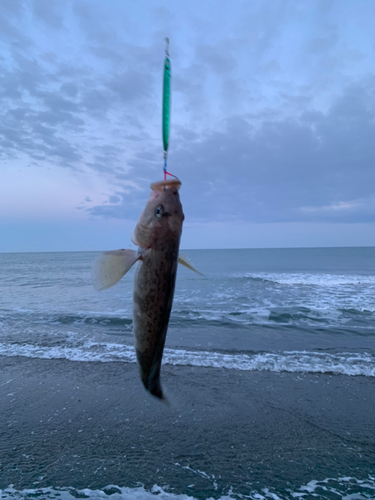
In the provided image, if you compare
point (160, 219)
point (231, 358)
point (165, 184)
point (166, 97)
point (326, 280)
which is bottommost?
point (231, 358)

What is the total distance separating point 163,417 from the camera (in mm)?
6141

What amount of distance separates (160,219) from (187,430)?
4829 millimetres

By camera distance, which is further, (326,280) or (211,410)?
(326,280)

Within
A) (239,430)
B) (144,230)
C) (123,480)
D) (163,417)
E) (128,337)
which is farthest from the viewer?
(128,337)

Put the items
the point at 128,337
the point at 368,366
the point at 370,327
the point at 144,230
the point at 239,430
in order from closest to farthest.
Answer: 1. the point at 144,230
2. the point at 239,430
3. the point at 368,366
4. the point at 128,337
5. the point at 370,327

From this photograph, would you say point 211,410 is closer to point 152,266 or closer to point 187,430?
point 187,430

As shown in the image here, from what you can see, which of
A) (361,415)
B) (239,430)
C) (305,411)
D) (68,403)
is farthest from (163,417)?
(361,415)

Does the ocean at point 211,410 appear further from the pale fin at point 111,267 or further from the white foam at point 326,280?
the white foam at point 326,280

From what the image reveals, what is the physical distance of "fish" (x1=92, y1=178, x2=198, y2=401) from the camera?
7.88 feet

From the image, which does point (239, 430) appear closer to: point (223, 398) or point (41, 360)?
point (223, 398)

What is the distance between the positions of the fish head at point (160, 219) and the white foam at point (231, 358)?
740 cm

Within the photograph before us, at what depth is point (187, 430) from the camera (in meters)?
5.71

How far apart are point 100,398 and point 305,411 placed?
14.4 ft

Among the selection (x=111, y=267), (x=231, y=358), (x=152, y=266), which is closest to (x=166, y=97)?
(x=152, y=266)
